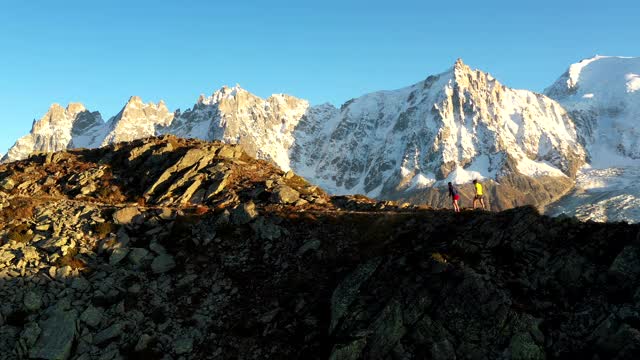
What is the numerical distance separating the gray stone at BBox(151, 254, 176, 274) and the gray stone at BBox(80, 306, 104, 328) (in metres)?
5.09

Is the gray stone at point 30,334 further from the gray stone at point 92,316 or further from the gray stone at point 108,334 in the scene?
the gray stone at point 108,334

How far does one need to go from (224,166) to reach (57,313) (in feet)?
93.0

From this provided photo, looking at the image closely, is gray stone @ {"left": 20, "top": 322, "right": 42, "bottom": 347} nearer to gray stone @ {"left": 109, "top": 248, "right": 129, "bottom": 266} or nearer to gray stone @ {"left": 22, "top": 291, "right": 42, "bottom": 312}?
gray stone @ {"left": 22, "top": 291, "right": 42, "bottom": 312}

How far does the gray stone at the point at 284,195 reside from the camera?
46094 millimetres

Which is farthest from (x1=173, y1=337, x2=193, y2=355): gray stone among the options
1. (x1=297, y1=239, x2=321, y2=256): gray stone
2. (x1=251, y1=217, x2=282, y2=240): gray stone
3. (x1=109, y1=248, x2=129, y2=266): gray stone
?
(x1=251, y1=217, x2=282, y2=240): gray stone

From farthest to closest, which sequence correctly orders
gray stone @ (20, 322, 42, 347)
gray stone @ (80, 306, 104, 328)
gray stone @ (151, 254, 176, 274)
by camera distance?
gray stone @ (151, 254, 176, 274)
gray stone @ (80, 306, 104, 328)
gray stone @ (20, 322, 42, 347)

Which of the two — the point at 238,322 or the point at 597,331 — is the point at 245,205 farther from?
the point at 597,331

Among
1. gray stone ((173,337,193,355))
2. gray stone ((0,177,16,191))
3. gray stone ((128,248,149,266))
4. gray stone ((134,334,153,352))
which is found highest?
gray stone ((0,177,16,191))

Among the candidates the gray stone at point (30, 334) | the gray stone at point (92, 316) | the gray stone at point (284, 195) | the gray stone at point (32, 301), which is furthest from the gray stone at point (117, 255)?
the gray stone at point (284, 195)

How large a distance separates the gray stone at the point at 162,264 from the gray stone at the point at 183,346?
698 centimetres

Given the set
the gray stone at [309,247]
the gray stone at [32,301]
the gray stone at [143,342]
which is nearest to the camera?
the gray stone at [143,342]

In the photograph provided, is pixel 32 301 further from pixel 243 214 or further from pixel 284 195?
pixel 284 195

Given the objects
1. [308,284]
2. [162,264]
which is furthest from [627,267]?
[162,264]

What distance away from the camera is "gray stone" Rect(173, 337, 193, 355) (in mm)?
27562
